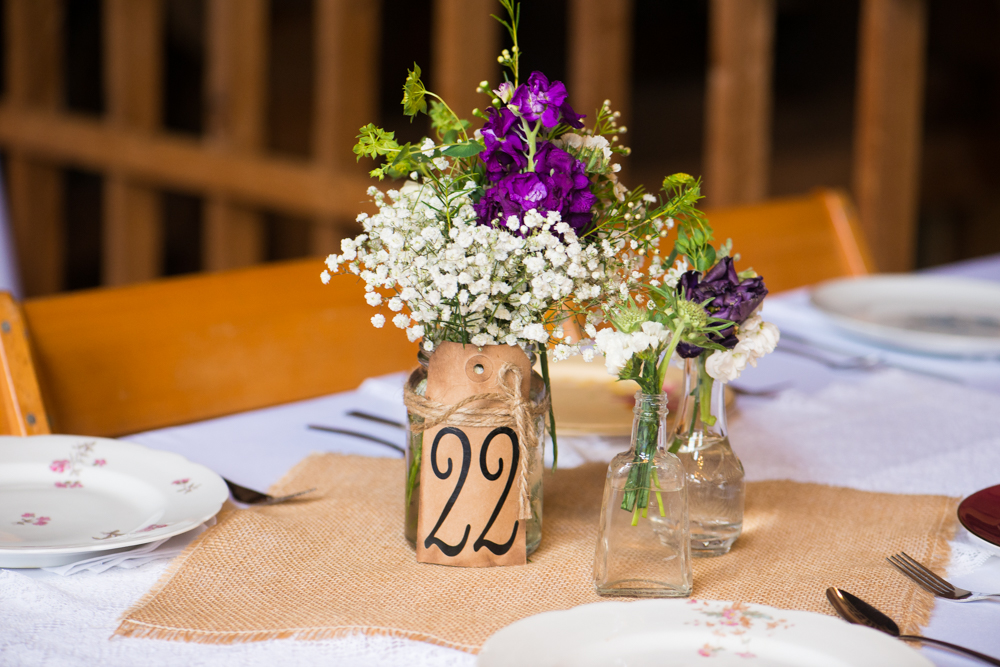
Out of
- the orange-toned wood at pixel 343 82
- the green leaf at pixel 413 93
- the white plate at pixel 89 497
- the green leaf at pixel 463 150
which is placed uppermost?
the orange-toned wood at pixel 343 82

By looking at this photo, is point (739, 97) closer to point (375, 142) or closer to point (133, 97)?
point (375, 142)

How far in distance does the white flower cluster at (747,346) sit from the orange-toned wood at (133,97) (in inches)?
124

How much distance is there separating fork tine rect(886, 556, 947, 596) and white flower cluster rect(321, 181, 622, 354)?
0.97 feet

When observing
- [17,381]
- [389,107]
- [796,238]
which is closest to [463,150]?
[17,381]

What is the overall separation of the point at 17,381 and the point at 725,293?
28.4 inches

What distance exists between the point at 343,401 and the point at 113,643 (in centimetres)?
52

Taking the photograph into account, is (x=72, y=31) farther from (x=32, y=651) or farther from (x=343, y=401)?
(x=32, y=651)

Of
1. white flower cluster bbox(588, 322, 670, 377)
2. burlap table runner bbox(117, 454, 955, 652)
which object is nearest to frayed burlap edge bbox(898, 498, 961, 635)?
burlap table runner bbox(117, 454, 955, 652)

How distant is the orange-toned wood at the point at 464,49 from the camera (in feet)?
8.00

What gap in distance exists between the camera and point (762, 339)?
70 centimetres

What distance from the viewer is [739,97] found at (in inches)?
99.5

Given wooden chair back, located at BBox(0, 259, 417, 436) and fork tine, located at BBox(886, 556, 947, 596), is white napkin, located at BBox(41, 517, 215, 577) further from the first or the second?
fork tine, located at BBox(886, 556, 947, 596)

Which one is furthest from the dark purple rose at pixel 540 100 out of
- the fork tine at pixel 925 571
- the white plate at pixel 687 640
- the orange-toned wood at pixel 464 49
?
the orange-toned wood at pixel 464 49

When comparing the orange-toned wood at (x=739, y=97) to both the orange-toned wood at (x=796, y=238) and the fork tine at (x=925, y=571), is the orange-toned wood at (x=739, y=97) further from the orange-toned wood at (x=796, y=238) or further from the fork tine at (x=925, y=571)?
the fork tine at (x=925, y=571)
